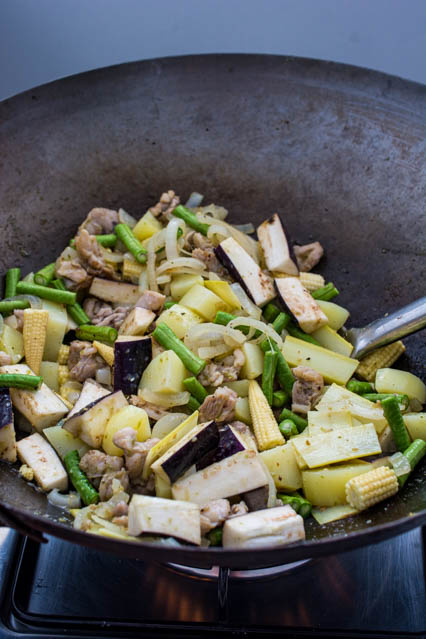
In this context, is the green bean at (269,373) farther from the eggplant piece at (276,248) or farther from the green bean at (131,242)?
the green bean at (131,242)

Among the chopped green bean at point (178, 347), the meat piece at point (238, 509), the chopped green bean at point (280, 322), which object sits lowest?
the meat piece at point (238, 509)

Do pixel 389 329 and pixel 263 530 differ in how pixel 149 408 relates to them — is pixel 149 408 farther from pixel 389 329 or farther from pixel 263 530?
pixel 389 329

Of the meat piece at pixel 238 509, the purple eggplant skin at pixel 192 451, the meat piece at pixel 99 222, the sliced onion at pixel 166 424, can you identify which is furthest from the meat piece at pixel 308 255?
the meat piece at pixel 238 509

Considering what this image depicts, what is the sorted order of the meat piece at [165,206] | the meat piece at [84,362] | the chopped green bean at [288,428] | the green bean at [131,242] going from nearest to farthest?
1. the chopped green bean at [288,428]
2. the meat piece at [84,362]
3. the green bean at [131,242]
4. the meat piece at [165,206]

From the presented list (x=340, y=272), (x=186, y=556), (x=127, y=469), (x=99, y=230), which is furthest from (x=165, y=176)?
(x=186, y=556)

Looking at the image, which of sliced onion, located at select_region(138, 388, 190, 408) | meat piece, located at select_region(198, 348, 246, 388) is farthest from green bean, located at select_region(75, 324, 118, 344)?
meat piece, located at select_region(198, 348, 246, 388)

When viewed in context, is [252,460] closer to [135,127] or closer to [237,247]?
[237,247]

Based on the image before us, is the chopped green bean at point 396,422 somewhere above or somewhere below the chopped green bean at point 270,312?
below
